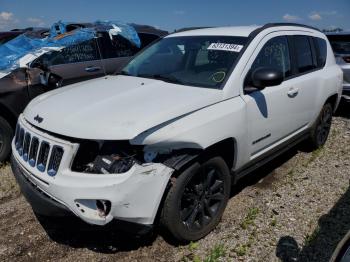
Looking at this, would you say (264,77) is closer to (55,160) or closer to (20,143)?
(55,160)

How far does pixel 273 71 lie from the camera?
333 cm

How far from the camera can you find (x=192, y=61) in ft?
12.3

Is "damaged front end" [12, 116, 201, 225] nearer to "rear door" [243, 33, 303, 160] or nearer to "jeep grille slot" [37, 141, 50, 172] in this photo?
"jeep grille slot" [37, 141, 50, 172]

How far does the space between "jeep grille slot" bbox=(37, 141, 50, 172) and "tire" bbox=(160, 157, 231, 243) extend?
0.95 meters

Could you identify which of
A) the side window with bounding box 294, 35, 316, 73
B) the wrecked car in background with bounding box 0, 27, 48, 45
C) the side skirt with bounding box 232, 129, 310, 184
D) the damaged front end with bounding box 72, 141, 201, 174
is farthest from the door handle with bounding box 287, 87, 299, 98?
the wrecked car in background with bounding box 0, 27, 48, 45

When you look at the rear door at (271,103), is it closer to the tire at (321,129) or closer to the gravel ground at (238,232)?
the gravel ground at (238,232)

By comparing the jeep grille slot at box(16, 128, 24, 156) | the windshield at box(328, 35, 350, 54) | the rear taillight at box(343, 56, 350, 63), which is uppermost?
the windshield at box(328, 35, 350, 54)

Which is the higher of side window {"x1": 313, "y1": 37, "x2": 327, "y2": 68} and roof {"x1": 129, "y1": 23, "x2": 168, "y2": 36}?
side window {"x1": 313, "y1": 37, "x2": 327, "y2": 68}

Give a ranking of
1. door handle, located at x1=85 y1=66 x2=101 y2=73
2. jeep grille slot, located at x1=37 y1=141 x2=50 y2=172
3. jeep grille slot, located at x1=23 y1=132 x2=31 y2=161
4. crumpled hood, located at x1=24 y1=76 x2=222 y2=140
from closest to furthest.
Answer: crumpled hood, located at x1=24 y1=76 x2=222 y2=140 < jeep grille slot, located at x1=37 y1=141 x2=50 y2=172 < jeep grille slot, located at x1=23 y1=132 x2=31 y2=161 < door handle, located at x1=85 y1=66 x2=101 y2=73

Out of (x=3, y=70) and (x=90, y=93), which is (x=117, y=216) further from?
(x=3, y=70)

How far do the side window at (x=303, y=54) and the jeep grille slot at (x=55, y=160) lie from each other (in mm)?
3019

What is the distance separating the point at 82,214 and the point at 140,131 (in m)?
0.71

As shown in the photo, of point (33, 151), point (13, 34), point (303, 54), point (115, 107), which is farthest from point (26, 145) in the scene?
point (13, 34)

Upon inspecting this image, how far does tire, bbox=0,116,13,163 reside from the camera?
4.73 m
